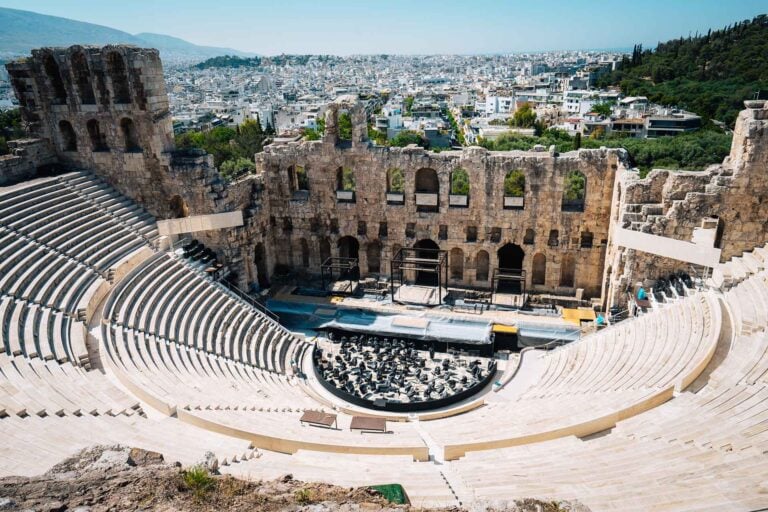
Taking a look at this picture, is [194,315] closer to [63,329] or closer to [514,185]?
[63,329]

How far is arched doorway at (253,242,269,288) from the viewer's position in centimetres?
2842

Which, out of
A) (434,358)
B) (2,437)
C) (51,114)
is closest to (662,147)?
(434,358)

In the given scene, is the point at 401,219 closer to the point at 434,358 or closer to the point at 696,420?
the point at 434,358

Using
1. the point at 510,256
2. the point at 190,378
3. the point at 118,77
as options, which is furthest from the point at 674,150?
the point at 190,378

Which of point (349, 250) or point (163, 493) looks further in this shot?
point (349, 250)

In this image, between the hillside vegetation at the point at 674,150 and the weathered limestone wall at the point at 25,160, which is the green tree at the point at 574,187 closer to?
the hillside vegetation at the point at 674,150

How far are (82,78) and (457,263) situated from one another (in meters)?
20.1

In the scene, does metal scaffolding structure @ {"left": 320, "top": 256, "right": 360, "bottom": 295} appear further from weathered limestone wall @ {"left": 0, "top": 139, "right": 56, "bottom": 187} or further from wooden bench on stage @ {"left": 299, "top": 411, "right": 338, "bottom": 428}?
weathered limestone wall @ {"left": 0, "top": 139, "right": 56, "bottom": 187}

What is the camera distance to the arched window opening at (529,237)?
85.7ft

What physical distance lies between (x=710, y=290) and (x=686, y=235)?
3.30 m

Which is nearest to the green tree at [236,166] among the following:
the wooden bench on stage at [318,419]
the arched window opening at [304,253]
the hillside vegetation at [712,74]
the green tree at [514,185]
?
the green tree at [514,185]

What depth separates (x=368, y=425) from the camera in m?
16.0

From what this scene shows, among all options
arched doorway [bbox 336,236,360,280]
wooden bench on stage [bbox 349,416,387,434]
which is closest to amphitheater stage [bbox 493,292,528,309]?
arched doorway [bbox 336,236,360,280]

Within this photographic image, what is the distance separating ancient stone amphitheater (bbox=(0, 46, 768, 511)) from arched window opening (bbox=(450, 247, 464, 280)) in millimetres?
796
